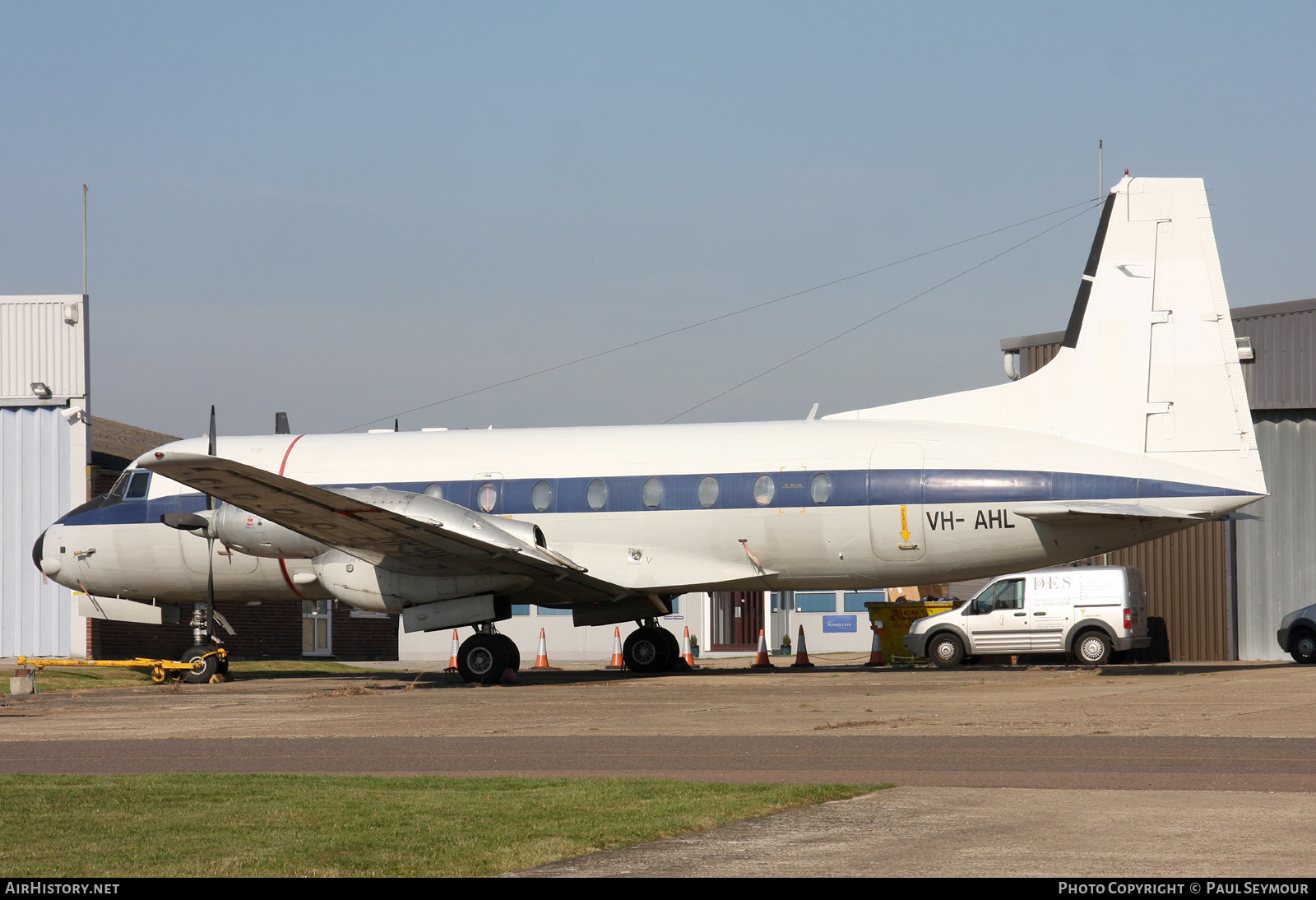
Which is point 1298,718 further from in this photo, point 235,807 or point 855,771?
point 235,807

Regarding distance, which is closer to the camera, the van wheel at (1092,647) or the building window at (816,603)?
the van wheel at (1092,647)

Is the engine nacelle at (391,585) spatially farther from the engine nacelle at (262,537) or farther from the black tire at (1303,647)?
the black tire at (1303,647)

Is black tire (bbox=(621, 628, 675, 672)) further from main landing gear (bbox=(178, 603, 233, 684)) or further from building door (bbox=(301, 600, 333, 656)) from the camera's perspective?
building door (bbox=(301, 600, 333, 656))

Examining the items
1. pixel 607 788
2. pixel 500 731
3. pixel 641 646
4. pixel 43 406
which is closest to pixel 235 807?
pixel 607 788

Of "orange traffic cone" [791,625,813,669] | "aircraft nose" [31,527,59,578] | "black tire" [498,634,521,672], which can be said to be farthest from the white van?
"aircraft nose" [31,527,59,578]

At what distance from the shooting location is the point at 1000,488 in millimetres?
18469

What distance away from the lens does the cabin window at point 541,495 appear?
20.2 meters

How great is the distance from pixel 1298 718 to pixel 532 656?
2859 centimetres

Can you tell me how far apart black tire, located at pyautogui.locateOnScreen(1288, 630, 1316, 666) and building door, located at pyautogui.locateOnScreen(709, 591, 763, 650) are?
18449 mm

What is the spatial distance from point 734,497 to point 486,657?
15.1 ft

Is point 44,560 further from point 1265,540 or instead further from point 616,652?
point 1265,540

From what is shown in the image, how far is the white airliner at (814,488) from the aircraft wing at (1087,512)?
0.04 m

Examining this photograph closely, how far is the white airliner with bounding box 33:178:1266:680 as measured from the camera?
18031 millimetres

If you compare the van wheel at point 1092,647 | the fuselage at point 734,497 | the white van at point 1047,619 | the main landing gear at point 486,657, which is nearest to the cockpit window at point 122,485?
the fuselage at point 734,497
